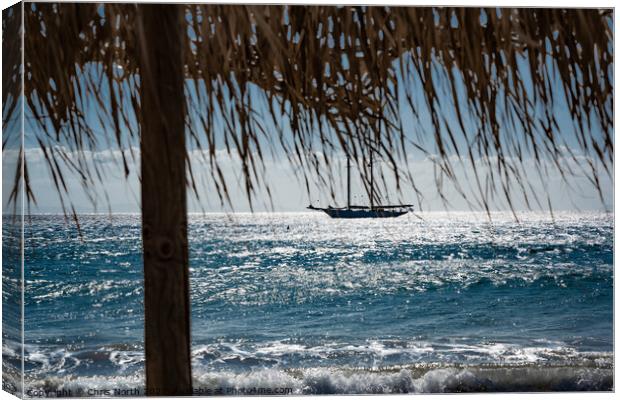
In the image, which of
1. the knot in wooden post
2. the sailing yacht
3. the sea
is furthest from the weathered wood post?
the sailing yacht

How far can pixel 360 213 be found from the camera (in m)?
2.65

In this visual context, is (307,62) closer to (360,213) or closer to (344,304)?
(360,213)

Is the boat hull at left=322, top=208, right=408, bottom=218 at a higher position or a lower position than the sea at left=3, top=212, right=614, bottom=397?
higher

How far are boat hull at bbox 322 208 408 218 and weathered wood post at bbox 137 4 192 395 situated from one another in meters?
0.91

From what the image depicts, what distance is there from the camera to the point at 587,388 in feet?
8.99

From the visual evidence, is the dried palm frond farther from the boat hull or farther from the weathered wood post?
the boat hull

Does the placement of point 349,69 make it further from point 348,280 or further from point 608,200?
point 608,200

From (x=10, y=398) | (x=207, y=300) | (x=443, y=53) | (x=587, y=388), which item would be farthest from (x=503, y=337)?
(x=10, y=398)

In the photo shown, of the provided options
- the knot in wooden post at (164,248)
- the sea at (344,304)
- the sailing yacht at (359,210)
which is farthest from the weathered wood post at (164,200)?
the sailing yacht at (359,210)

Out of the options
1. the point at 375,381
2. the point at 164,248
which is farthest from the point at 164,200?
the point at 375,381

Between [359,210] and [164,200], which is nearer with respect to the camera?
[164,200]

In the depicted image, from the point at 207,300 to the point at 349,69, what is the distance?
1330 millimetres

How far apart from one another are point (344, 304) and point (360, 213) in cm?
43

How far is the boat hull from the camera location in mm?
2548
